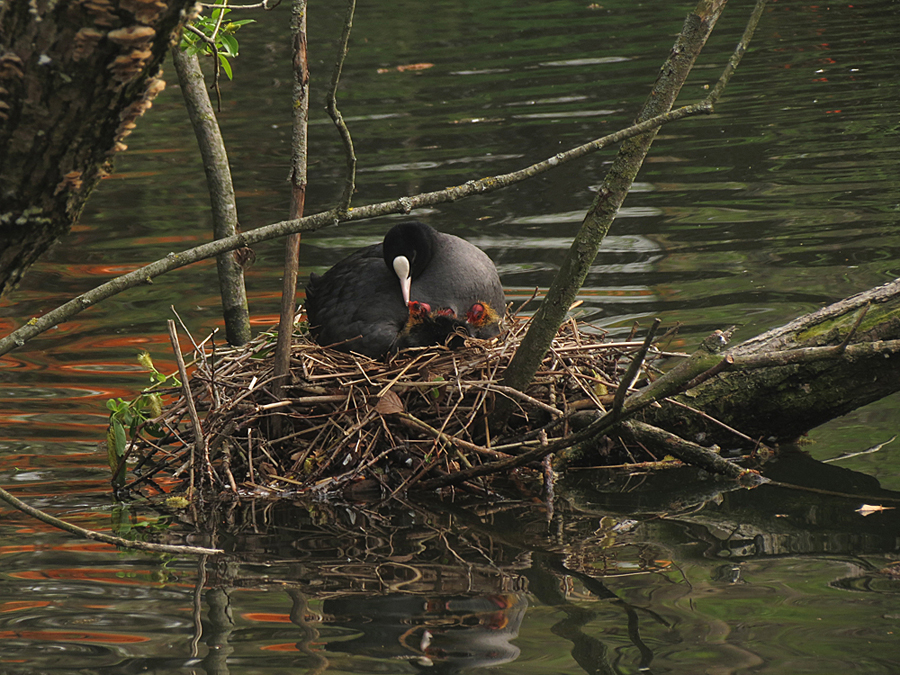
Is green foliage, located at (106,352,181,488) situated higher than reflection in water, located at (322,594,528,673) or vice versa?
green foliage, located at (106,352,181,488)

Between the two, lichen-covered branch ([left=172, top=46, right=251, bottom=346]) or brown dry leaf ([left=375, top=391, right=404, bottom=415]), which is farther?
lichen-covered branch ([left=172, top=46, right=251, bottom=346])

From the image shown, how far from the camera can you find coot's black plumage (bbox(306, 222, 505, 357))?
16.8 feet

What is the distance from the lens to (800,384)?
4.53m

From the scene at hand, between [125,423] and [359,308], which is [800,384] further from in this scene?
[125,423]

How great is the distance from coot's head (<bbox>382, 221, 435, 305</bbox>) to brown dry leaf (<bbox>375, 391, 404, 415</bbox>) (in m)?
0.98

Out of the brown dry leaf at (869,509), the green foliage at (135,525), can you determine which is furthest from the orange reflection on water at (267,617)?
the brown dry leaf at (869,509)

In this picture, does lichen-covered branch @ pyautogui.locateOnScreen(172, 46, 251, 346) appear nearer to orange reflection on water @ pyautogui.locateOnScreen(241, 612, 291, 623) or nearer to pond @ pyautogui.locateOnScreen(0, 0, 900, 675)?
pond @ pyautogui.locateOnScreen(0, 0, 900, 675)

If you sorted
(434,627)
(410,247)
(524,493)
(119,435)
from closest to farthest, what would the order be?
(434,627)
(524,493)
(119,435)
(410,247)

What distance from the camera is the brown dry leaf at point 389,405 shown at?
14.5 ft

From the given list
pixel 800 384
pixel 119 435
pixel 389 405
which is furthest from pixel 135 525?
pixel 800 384

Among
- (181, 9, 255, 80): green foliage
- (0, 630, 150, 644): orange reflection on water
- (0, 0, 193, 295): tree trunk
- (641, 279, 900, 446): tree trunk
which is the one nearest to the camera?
(0, 0, 193, 295): tree trunk

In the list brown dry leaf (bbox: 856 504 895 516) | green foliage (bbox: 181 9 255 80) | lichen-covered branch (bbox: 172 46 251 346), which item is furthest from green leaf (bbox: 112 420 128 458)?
brown dry leaf (bbox: 856 504 895 516)

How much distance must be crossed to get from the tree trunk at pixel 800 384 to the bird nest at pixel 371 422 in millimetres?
315

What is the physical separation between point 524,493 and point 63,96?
3.08 m
